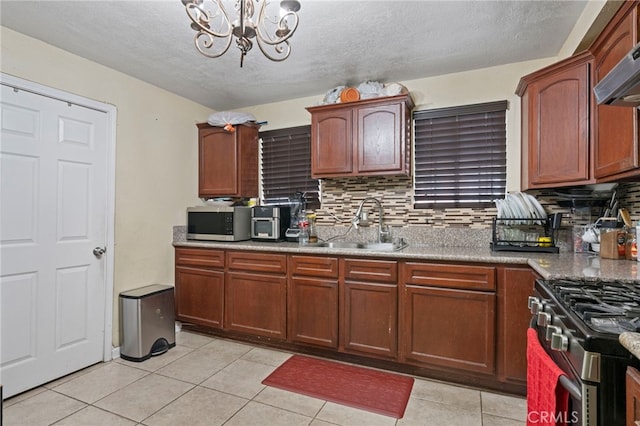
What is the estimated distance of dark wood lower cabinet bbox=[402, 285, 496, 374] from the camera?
2115 millimetres

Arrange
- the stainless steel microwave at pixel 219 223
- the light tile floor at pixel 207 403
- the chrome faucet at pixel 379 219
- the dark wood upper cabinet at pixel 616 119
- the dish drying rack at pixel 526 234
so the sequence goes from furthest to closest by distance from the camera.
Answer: the stainless steel microwave at pixel 219 223 → the chrome faucet at pixel 379 219 → the dish drying rack at pixel 526 234 → the light tile floor at pixel 207 403 → the dark wood upper cabinet at pixel 616 119

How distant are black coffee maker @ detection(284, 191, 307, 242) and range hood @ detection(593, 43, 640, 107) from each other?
8.17 feet

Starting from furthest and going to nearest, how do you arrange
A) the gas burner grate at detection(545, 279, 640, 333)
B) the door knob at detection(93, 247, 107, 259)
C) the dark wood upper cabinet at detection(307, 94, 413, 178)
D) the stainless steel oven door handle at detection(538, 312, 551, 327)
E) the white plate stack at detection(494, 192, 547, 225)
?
the dark wood upper cabinet at detection(307, 94, 413, 178)
the door knob at detection(93, 247, 107, 259)
the white plate stack at detection(494, 192, 547, 225)
the stainless steel oven door handle at detection(538, 312, 551, 327)
the gas burner grate at detection(545, 279, 640, 333)

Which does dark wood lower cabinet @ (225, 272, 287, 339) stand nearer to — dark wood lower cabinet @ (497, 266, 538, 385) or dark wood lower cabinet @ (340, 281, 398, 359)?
dark wood lower cabinet @ (340, 281, 398, 359)

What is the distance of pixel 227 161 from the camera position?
11.3ft

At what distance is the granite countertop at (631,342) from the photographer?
69cm

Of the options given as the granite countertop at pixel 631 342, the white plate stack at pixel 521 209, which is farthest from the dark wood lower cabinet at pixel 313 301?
the granite countertop at pixel 631 342

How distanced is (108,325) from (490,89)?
3.75 meters

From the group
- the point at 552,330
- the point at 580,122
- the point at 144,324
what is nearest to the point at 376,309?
the point at 552,330

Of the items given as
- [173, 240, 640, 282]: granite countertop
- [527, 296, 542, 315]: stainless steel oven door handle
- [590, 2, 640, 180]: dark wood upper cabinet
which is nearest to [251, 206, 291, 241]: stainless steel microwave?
[173, 240, 640, 282]: granite countertop

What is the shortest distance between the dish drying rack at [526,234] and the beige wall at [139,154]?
2.96m

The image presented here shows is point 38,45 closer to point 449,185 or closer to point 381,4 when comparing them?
point 381,4

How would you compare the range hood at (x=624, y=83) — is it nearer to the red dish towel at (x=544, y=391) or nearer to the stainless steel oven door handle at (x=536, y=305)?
the stainless steel oven door handle at (x=536, y=305)

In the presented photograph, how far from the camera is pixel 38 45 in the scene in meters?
2.27
